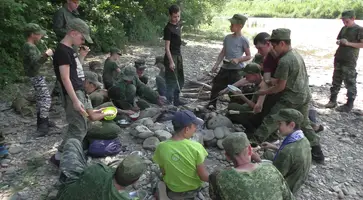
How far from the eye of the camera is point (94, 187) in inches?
106

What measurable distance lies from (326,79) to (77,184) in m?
9.38

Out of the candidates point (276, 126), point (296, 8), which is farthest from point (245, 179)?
point (296, 8)

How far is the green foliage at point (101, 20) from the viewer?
7.71 m

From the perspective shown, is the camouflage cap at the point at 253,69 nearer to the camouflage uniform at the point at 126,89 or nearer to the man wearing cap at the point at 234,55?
the man wearing cap at the point at 234,55

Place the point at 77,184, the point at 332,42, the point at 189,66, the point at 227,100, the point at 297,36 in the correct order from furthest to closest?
the point at 297,36 → the point at 332,42 → the point at 189,66 → the point at 227,100 → the point at 77,184

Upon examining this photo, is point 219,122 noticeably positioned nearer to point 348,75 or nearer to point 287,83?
point 287,83

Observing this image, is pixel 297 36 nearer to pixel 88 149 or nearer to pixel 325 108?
pixel 325 108

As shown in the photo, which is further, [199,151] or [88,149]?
[88,149]

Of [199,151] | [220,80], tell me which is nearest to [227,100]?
[220,80]

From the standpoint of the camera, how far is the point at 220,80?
20.4 ft

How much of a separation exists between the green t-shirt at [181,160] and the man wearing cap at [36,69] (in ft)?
8.93

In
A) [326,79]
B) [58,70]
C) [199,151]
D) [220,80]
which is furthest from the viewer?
[326,79]

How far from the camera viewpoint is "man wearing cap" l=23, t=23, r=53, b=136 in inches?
204

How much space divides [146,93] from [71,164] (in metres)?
3.60
